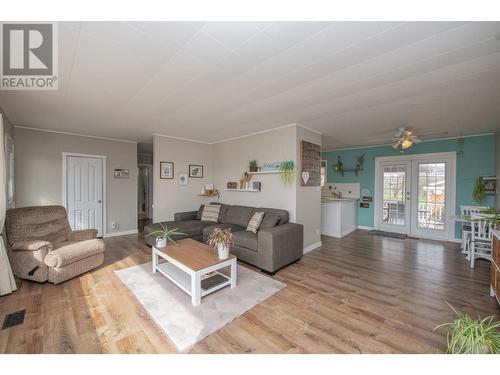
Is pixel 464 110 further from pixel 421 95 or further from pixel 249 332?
pixel 249 332

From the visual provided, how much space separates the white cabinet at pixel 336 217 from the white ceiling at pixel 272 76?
2169mm

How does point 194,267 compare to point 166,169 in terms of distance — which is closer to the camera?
point 194,267

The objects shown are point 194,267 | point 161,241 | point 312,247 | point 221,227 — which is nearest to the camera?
point 194,267

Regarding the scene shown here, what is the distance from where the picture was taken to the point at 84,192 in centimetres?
480

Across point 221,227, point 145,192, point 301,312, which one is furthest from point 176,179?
point 301,312

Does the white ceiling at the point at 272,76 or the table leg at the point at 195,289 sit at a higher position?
the white ceiling at the point at 272,76

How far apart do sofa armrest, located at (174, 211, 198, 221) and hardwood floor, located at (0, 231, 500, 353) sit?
142 centimetres

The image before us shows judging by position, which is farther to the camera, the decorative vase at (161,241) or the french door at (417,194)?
the french door at (417,194)

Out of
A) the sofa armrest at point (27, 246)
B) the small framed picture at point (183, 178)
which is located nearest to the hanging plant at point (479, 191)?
the small framed picture at point (183, 178)

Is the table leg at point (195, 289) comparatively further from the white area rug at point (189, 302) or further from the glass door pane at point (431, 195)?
the glass door pane at point (431, 195)

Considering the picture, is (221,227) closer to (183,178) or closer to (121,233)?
(183,178)

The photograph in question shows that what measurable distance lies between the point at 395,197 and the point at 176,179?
18.8 ft

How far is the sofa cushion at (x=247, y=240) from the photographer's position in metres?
3.22
